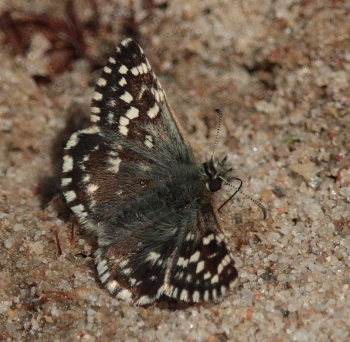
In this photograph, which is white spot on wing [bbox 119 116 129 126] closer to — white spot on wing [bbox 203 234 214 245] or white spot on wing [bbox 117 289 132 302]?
white spot on wing [bbox 203 234 214 245]

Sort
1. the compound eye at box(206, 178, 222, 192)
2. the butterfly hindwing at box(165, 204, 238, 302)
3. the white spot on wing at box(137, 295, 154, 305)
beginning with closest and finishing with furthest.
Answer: the butterfly hindwing at box(165, 204, 238, 302), the white spot on wing at box(137, 295, 154, 305), the compound eye at box(206, 178, 222, 192)

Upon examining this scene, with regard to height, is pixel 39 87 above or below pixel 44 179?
above

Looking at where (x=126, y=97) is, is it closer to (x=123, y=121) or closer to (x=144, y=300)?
(x=123, y=121)

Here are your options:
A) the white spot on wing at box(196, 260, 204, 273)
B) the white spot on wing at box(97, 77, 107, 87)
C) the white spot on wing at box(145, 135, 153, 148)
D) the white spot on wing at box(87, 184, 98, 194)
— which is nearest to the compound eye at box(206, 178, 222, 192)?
the white spot on wing at box(145, 135, 153, 148)

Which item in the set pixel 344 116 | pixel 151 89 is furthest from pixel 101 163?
pixel 344 116

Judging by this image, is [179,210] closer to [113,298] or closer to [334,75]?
[113,298]

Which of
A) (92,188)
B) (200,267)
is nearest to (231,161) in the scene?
(92,188)
